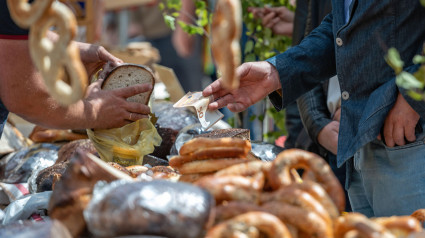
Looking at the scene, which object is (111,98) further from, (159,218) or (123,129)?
(159,218)

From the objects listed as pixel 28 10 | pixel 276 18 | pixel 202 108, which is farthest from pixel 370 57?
pixel 276 18

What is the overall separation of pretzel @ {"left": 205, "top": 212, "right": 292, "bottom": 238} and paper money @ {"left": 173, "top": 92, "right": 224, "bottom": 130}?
3.31 feet

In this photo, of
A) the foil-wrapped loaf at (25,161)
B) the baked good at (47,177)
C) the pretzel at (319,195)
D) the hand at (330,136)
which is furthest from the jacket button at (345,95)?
the foil-wrapped loaf at (25,161)

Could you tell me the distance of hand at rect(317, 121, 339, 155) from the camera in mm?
2776

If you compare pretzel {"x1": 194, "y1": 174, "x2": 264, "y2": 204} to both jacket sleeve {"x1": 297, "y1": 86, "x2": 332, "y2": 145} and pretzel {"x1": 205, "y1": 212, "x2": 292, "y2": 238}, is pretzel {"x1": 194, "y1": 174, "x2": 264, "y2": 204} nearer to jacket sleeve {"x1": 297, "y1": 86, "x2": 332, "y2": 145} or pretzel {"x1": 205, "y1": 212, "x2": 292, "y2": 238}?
pretzel {"x1": 205, "y1": 212, "x2": 292, "y2": 238}

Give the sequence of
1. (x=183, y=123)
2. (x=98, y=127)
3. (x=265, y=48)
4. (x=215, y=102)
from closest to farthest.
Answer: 1. (x=215, y=102)
2. (x=98, y=127)
3. (x=183, y=123)
4. (x=265, y=48)

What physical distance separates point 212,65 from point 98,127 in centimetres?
412

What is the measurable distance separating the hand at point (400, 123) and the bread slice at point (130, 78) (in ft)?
3.29

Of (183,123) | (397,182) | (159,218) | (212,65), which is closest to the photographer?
(159,218)

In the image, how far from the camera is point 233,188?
1.25 metres

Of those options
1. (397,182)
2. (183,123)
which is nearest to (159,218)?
(397,182)

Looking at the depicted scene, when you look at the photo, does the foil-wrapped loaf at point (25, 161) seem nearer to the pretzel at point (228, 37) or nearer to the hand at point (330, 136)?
the hand at point (330, 136)

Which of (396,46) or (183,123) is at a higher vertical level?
(396,46)

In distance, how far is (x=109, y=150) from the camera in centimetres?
237
